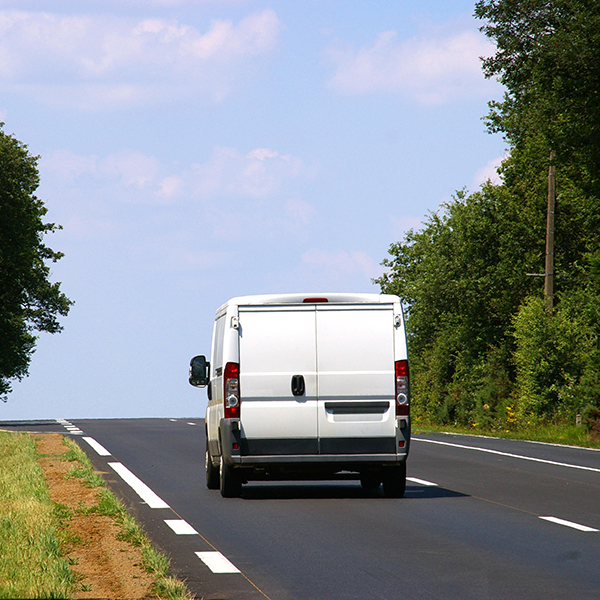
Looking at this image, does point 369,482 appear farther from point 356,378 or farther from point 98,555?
point 98,555

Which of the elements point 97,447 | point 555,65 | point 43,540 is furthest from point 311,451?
point 555,65

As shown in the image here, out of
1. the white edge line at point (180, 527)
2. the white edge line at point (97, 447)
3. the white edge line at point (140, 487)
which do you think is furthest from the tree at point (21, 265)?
the white edge line at point (180, 527)

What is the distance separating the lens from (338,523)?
11.8m

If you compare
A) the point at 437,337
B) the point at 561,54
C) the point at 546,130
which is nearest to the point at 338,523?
the point at 561,54

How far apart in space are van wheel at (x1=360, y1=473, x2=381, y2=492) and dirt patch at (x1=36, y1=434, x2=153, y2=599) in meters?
3.53

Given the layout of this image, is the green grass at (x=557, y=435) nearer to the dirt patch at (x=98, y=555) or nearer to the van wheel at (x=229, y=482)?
the van wheel at (x=229, y=482)

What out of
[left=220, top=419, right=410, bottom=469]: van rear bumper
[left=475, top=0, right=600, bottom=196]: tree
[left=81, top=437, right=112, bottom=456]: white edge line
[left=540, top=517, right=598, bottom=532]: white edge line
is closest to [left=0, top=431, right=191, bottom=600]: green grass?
[left=220, top=419, right=410, bottom=469]: van rear bumper

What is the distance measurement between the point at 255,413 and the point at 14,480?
3.92 meters

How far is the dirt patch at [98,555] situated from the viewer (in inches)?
308

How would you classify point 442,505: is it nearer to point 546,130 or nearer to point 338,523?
point 338,523

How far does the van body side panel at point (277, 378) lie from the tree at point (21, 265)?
132 ft

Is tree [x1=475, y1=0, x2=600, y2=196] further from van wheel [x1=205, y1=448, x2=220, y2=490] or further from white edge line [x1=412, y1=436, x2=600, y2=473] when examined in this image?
van wheel [x1=205, y1=448, x2=220, y2=490]

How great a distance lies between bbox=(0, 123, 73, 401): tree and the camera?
173 ft

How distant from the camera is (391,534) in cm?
1095
